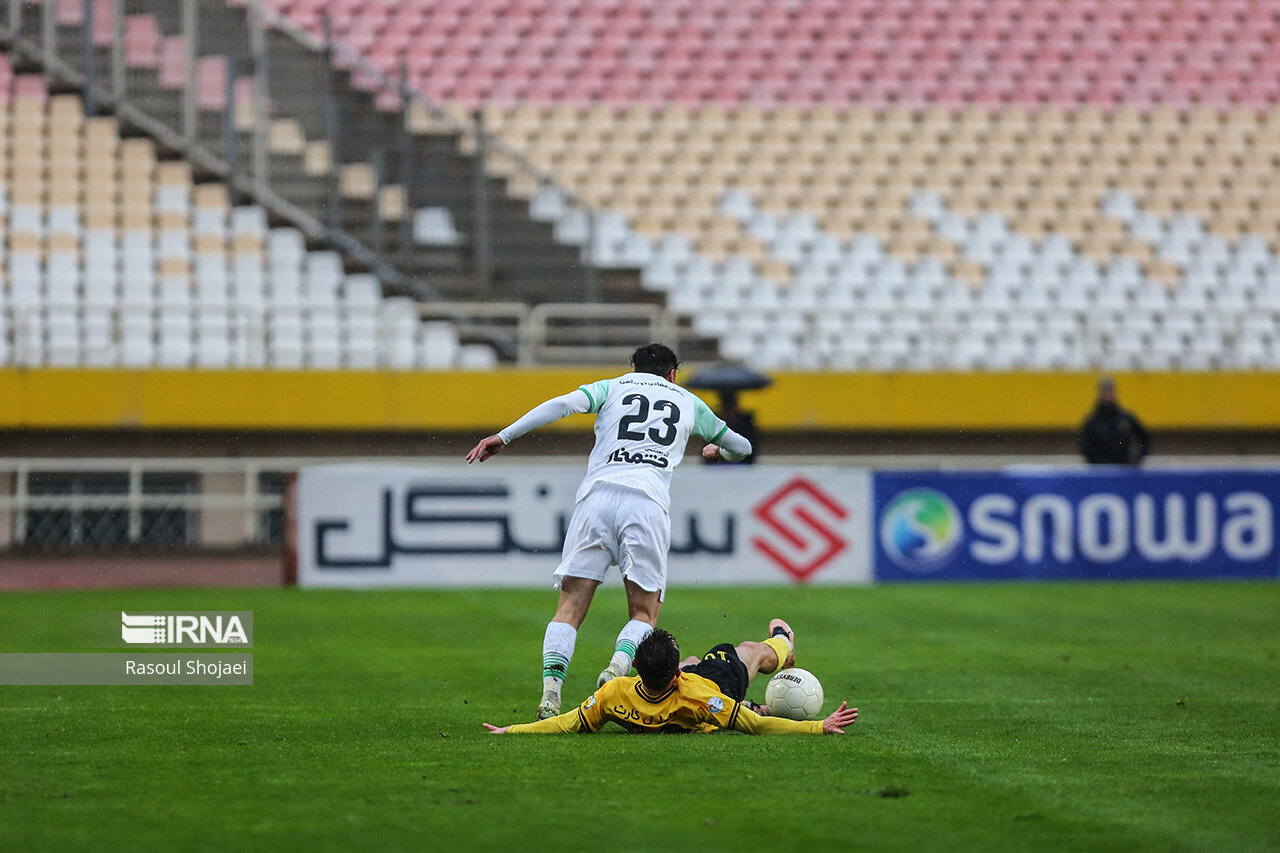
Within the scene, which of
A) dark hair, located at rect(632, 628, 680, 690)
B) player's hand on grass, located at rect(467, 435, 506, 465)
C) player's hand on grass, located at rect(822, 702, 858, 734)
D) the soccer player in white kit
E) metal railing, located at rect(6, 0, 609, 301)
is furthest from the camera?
metal railing, located at rect(6, 0, 609, 301)

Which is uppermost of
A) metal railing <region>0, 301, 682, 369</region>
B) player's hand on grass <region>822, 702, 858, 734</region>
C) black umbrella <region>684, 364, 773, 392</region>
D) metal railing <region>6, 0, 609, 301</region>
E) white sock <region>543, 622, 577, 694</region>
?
metal railing <region>6, 0, 609, 301</region>

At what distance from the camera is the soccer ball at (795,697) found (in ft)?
25.3

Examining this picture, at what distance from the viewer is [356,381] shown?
20656 millimetres

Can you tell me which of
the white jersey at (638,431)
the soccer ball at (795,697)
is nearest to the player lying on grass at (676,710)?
the soccer ball at (795,697)

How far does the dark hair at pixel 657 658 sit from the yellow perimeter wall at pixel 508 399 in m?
13.6

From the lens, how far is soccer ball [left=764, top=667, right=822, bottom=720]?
7711 mm

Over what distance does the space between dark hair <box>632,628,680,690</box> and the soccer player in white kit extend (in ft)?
2.73

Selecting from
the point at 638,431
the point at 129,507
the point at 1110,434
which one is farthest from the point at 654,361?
the point at 129,507

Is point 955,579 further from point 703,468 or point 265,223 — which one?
point 265,223

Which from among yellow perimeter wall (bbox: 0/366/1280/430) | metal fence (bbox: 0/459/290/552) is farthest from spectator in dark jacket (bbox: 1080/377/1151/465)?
metal fence (bbox: 0/459/290/552)

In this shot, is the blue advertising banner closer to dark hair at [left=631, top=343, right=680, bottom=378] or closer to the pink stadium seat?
dark hair at [left=631, top=343, right=680, bottom=378]

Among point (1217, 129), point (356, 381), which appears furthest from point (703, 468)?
point (1217, 129)

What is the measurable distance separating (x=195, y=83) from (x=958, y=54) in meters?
11.8

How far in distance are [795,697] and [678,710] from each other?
661mm
